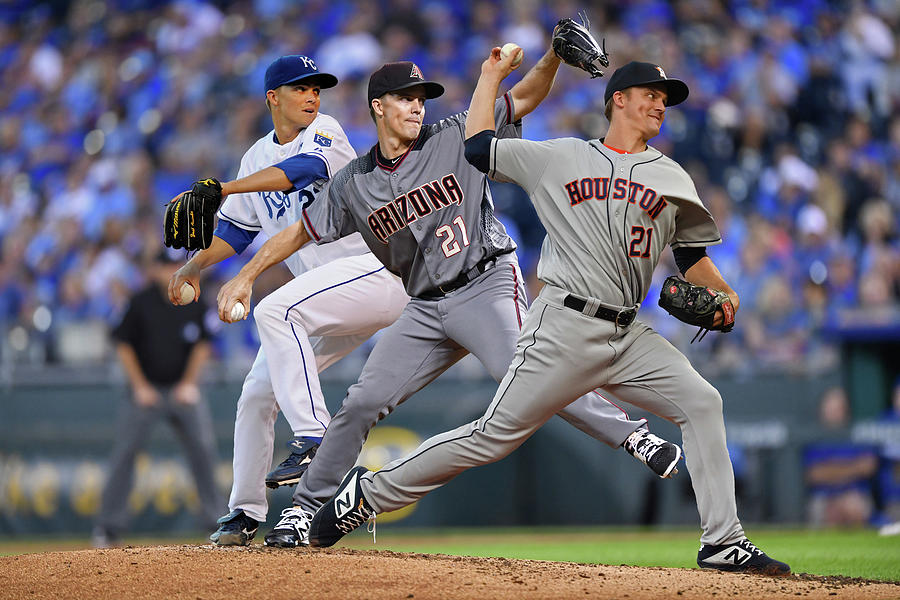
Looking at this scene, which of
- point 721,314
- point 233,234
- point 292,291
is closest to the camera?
point 721,314

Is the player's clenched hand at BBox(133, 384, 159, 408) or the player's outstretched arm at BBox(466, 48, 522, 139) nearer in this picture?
the player's outstretched arm at BBox(466, 48, 522, 139)

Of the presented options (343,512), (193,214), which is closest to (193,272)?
(193,214)

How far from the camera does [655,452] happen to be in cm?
443

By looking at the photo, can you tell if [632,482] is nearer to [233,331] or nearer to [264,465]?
[233,331]

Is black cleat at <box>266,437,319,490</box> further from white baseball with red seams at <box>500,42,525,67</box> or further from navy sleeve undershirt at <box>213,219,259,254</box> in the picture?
white baseball with red seams at <box>500,42,525,67</box>

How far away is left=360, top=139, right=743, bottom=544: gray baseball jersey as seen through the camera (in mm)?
4152

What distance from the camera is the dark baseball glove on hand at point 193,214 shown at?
15.3 ft

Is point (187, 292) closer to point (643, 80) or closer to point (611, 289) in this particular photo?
point (611, 289)

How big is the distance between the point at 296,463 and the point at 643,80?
2235mm

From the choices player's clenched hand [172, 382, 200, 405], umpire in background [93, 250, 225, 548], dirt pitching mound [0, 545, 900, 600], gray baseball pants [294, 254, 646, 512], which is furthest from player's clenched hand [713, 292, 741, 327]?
player's clenched hand [172, 382, 200, 405]

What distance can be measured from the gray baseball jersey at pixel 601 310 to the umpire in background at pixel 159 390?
4.39 metres

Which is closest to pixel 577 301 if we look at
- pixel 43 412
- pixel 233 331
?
pixel 233 331

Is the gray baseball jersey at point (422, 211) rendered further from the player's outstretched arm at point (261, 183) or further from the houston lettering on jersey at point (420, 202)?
the player's outstretched arm at point (261, 183)

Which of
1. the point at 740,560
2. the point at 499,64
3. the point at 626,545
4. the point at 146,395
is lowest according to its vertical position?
the point at 626,545
